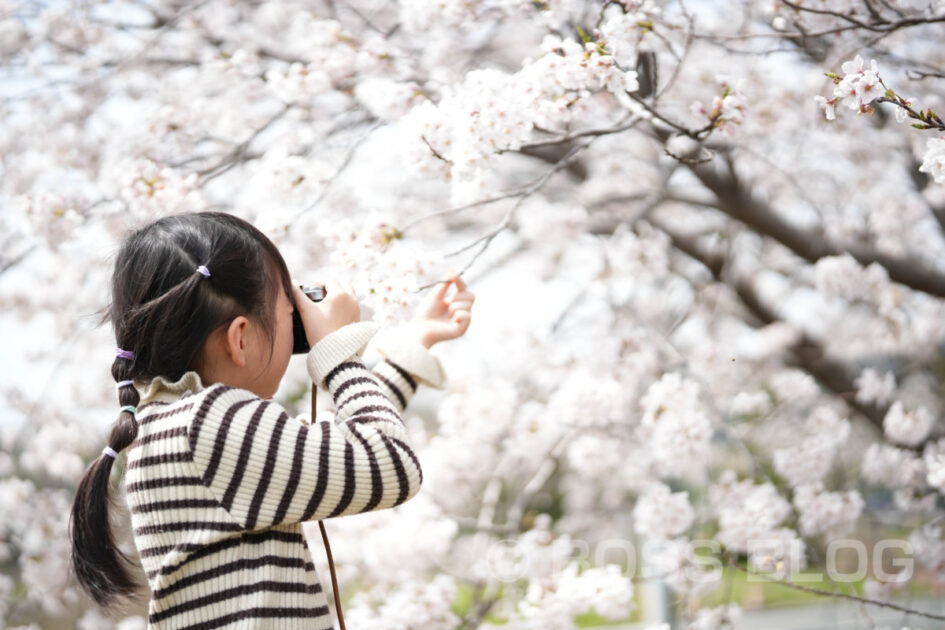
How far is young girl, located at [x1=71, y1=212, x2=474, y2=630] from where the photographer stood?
0.94 m

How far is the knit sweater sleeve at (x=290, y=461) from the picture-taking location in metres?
0.93

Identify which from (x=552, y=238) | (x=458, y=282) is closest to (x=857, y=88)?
(x=458, y=282)

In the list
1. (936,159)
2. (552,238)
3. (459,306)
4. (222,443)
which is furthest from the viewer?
(552,238)

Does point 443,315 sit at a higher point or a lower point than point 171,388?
lower

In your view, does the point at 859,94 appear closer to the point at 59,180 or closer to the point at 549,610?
the point at 549,610

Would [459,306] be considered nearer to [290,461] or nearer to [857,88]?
[290,461]

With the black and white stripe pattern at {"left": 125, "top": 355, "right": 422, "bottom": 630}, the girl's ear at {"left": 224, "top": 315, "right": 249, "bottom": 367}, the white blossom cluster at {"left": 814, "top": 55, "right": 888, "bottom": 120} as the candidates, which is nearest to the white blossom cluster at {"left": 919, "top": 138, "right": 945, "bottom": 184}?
the white blossom cluster at {"left": 814, "top": 55, "right": 888, "bottom": 120}

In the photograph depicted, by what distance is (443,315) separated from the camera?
1314mm

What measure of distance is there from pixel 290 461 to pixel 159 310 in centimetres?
24

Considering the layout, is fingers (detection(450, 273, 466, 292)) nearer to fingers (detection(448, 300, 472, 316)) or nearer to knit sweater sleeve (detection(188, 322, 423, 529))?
fingers (detection(448, 300, 472, 316))

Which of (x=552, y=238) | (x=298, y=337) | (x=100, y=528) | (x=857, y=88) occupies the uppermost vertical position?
(x=857, y=88)

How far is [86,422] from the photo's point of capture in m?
3.17

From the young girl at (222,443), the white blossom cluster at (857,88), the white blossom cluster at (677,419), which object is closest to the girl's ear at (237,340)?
the young girl at (222,443)

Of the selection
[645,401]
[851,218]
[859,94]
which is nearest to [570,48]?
[859,94]
